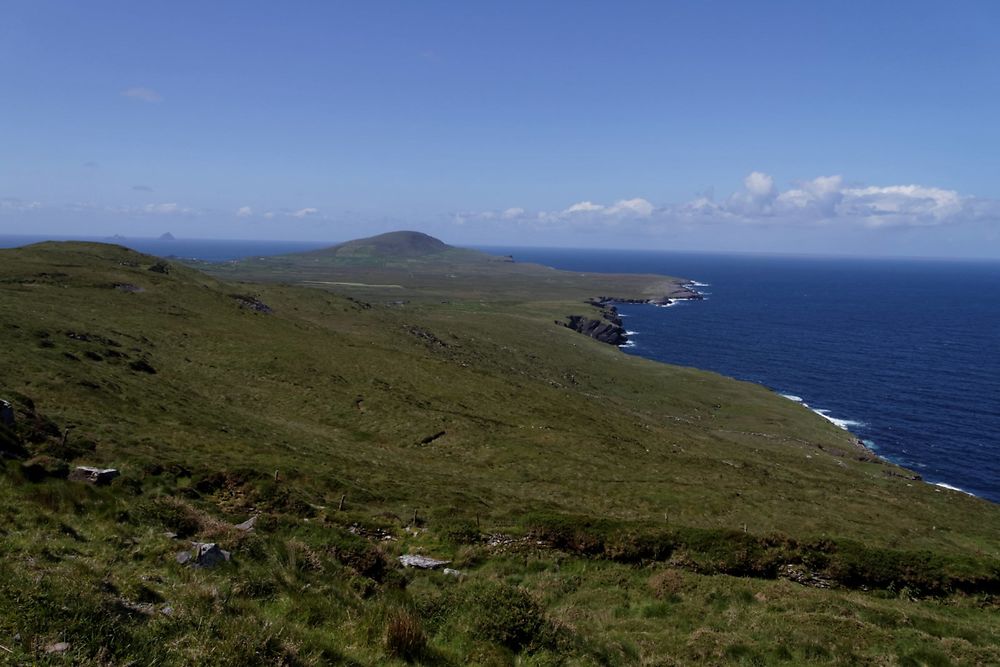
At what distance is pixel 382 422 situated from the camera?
47.5 meters

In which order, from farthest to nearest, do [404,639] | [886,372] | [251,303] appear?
[886,372], [251,303], [404,639]

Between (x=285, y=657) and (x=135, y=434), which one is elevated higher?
(x=285, y=657)

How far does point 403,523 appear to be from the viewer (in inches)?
936

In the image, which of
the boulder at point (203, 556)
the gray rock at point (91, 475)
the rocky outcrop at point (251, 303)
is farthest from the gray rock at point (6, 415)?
the rocky outcrop at point (251, 303)

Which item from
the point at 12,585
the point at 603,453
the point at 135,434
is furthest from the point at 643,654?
the point at 603,453

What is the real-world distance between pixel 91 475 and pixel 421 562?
12.4 metres

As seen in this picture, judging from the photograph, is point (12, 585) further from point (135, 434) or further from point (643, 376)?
point (643, 376)

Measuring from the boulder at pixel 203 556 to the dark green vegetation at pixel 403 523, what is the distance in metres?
0.52

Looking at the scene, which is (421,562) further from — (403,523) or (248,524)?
(248,524)

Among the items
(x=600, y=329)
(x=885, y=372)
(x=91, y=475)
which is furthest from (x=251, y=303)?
(x=885, y=372)

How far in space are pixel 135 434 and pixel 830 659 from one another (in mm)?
31555

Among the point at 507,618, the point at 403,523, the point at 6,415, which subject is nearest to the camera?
the point at 507,618

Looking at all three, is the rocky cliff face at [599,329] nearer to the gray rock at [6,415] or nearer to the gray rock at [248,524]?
the gray rock at [248,524]

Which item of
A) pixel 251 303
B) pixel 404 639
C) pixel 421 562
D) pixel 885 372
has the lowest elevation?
pixel 885 372
